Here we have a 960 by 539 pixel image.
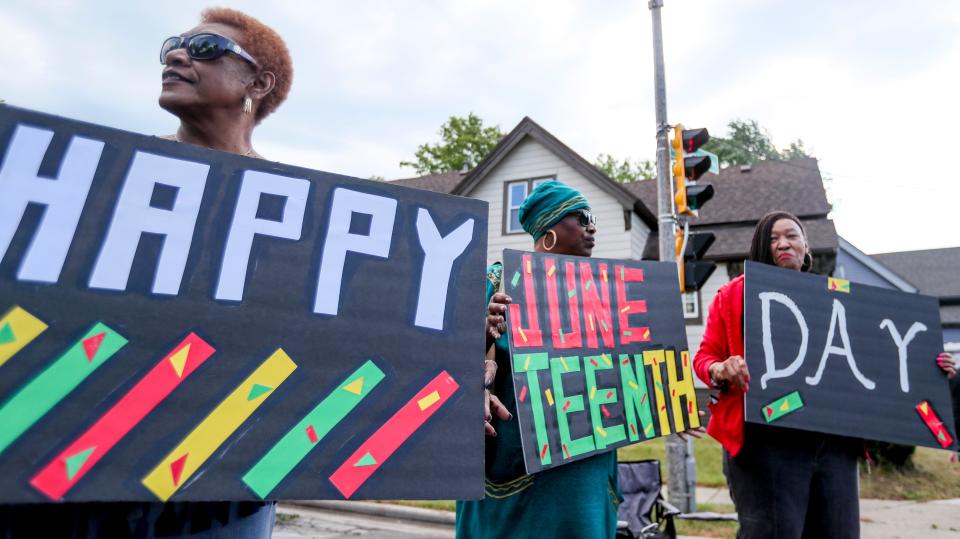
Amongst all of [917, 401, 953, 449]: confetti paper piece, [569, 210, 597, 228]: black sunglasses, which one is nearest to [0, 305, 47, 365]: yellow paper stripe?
[569, 210, 597, 228]: black sunglasses

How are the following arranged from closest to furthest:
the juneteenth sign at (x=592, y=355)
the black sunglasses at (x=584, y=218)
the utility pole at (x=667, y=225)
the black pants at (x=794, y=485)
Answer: the juneteenth sign at (x=592, y=355) → the black pants at (x=794, y=485) → the black sunglasses at (x=584, y=218) → the utility pole at (x=667, y=225)

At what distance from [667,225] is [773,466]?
4404 millimetres

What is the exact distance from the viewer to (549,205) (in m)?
2.64

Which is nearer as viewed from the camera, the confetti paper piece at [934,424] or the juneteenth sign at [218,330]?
the juneteenth sign at [218,330]

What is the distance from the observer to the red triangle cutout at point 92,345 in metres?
1.16

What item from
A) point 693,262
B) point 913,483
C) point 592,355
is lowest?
point 913,483

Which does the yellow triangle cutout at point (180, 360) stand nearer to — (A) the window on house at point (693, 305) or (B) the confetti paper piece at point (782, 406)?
(B) the confetti paper piece at point (782, 406)

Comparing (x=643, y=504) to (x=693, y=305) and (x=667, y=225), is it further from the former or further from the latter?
(x=693, y=305)

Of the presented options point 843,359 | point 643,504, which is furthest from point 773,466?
point 643,504

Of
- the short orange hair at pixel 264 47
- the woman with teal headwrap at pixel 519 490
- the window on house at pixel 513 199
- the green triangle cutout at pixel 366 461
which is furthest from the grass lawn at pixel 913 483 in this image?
the window on house at pixel 513 199

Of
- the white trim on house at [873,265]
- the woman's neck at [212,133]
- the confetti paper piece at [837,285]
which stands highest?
the white trim on house at [873,265]

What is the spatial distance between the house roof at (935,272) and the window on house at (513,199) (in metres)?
29.9

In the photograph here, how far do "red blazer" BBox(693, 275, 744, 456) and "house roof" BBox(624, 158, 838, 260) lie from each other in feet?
47.3

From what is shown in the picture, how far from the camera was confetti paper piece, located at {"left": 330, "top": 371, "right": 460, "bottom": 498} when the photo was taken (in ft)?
4.42
